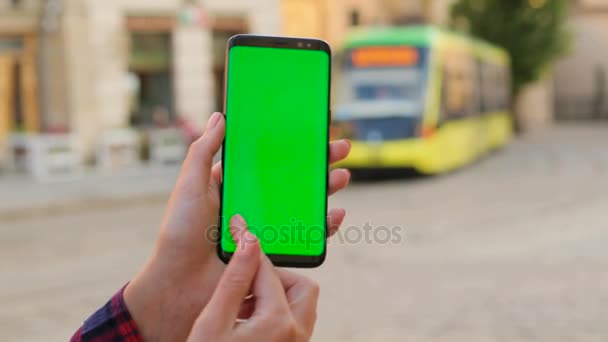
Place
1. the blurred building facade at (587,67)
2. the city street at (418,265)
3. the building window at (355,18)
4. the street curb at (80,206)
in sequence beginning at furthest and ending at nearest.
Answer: the blurred building facade at (587,67) → the building window at (355,18) → the street curb at (80,206) → the city street at (418,265)

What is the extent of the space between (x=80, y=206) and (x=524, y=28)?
21757 millimetres

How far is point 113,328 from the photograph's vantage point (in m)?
1.70

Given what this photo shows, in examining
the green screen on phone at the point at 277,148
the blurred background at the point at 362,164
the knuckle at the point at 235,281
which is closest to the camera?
the knuckle at the point at 235,281

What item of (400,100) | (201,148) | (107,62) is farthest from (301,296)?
(107,62)

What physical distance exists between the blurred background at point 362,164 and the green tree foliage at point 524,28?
67 millimetres

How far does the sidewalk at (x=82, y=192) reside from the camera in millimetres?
13109

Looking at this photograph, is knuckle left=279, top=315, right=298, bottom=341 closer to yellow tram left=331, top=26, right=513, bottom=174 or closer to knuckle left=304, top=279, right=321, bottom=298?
knuckle left=304, top=279, right=321, bottom=298

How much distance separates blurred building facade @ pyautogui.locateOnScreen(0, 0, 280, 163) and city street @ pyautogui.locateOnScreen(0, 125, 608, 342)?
23.2 ft

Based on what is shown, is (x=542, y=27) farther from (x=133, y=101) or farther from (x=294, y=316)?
(x=294, y=316)

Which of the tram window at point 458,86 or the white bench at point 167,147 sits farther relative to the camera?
the white bench at point 167,147

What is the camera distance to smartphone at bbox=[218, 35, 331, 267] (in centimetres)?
176

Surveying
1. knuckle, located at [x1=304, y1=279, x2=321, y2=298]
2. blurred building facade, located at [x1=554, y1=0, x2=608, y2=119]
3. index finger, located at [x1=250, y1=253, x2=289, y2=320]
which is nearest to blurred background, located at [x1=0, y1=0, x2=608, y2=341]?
knuckle, located at [x1=304, y1=279, x2=321, y2=298]

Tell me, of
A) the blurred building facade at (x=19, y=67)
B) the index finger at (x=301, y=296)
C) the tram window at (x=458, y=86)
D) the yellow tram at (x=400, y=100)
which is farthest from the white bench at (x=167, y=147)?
the index finger at (x=301, y=296)

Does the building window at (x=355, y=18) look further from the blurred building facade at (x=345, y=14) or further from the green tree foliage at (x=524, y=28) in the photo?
the green tree foliage at (x=524, y=28)
